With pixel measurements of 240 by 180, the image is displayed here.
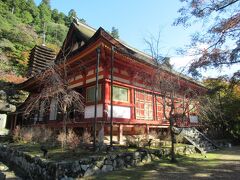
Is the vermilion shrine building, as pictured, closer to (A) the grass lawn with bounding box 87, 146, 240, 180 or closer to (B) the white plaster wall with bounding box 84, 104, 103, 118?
(B) the white plaster wall with bounding box 84, 104, 103, 118

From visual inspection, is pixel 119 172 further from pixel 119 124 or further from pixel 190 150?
pixel 190 150

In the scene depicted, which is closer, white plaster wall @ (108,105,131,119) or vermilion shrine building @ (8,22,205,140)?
vermilion shrine building @ (8,22,205,140)

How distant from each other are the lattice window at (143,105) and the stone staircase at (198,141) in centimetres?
258

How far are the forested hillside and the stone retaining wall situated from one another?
14367 millimetres

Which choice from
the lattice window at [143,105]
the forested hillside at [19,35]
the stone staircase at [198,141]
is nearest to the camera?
the stone staircase at [198,141]

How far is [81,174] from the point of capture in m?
7.31

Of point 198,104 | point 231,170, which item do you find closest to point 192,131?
point 198,104

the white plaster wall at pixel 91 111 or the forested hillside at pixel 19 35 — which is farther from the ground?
the forested hillside at pixel 19 35

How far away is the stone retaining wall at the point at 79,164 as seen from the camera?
6906 mm

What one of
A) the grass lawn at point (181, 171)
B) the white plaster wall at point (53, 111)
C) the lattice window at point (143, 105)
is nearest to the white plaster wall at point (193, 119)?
the lattice window at point (143, 105)

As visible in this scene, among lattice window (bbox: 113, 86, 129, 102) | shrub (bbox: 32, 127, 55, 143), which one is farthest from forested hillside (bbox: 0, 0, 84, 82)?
shrub (bbox: 32, 127, 55, 143)

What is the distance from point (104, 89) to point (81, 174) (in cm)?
558

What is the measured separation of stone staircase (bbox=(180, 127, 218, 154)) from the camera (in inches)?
523

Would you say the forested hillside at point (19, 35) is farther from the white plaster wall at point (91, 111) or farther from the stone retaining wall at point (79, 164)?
the stone retaining wall at point (79, 164)
